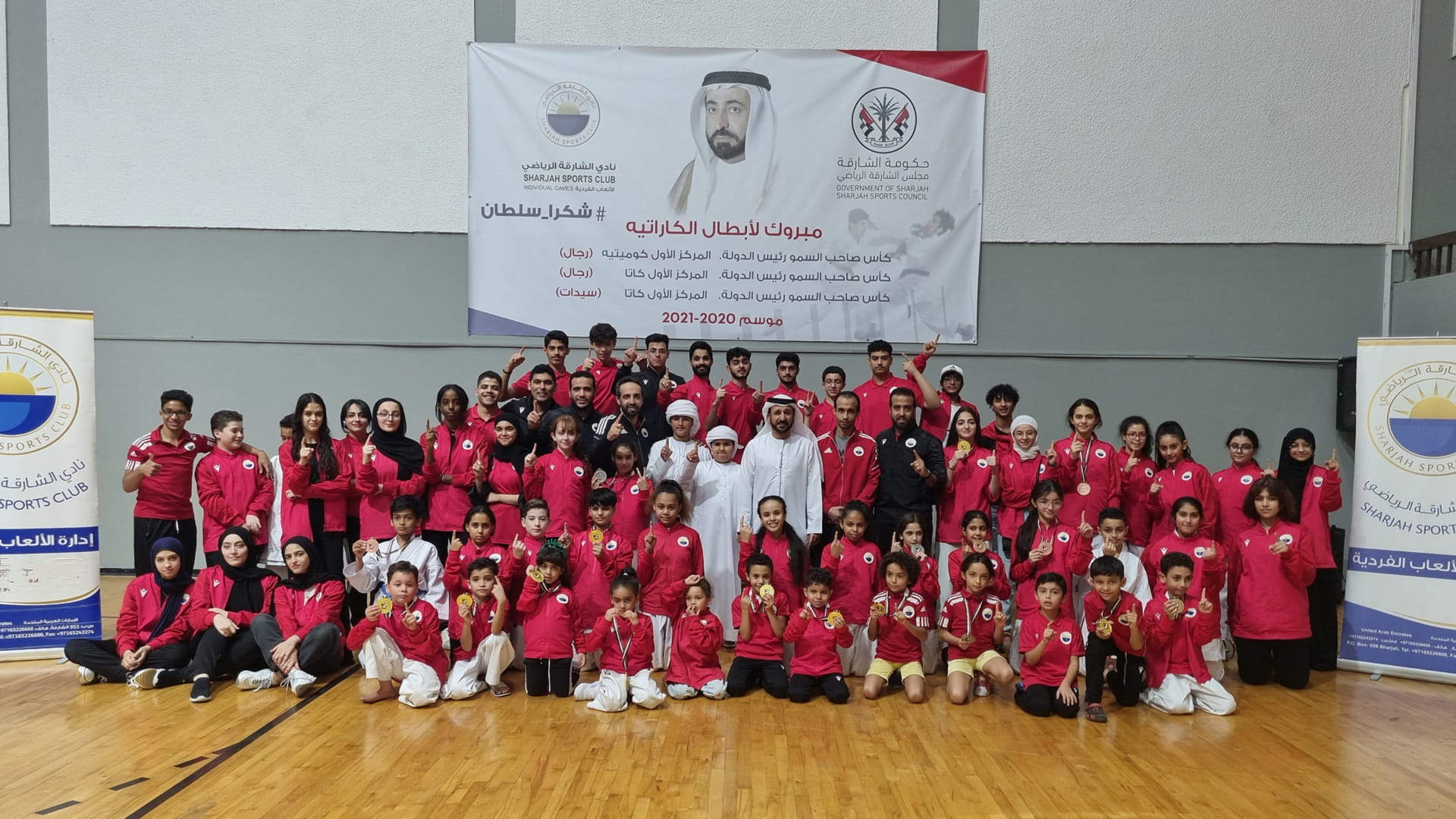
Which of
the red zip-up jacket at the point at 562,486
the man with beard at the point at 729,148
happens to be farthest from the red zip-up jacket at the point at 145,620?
the man with beard at the point at 729,148

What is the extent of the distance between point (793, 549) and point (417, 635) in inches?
88.2

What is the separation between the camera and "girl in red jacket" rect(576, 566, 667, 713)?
16.0 ft

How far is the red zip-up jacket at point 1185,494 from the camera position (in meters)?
5.72

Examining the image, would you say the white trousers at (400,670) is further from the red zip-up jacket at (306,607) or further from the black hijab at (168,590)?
the black hijab at (168,590)

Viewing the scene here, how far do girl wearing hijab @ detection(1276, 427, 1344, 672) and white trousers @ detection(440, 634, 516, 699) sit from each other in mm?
4874

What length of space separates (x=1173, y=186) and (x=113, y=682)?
8.96 meters

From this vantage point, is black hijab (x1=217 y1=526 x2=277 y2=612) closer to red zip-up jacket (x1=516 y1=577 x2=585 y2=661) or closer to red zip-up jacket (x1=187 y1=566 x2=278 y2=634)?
red zip-up jacket (x1=187 y1=566 x2=278 y2=634)

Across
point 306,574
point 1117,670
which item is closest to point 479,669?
point 306,574

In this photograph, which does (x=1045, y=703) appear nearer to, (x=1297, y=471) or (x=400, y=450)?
(x=1297, y=471)

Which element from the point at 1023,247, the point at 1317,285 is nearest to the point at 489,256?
the point at 1023,247

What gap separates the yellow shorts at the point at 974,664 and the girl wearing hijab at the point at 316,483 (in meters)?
3.81

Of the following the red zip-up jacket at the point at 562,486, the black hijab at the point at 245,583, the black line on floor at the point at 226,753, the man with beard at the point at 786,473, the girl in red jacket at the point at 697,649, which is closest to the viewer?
the black line on floor at the point at 226,753

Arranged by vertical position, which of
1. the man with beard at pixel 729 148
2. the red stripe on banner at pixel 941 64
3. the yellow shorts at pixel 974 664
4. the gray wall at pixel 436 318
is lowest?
the yellow shorts at pixel 974 664

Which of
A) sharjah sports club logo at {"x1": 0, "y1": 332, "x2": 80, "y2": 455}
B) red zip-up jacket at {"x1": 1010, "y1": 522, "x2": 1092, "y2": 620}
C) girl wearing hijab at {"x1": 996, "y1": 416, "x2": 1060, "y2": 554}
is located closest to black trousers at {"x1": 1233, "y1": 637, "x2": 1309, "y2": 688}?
red zip-up jacket at {"x1": 1010, "y1": 522, "x2": 1092, "y2": 620}
